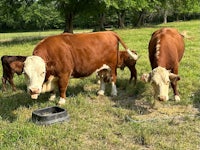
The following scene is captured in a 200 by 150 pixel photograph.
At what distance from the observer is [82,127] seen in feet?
20.4

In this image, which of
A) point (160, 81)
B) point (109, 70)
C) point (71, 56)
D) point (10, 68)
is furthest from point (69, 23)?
point (160, 81)

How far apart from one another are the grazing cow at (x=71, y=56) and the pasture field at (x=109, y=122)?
594 mm

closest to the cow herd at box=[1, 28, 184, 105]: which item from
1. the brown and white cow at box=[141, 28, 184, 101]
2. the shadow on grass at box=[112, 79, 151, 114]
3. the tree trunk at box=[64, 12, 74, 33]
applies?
the brown and white cow at box=[141, 28, 184, 101]

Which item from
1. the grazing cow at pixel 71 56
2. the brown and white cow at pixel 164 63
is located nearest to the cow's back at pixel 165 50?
the brown and white cow at pixel 164 63

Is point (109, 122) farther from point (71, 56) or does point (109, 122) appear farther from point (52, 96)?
point (52, 96)

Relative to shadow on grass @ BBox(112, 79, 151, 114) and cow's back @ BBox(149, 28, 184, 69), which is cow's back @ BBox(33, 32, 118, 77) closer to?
shadow on grass @ BBox(112, 79, 151, 114)

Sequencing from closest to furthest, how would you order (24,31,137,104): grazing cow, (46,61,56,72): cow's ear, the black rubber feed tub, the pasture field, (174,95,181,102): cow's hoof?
1. the pasture field
2. the black rubber feed tub
3. (46,61,56,72): cow's ear
4. (24,31,137,104): grazing cow
5. (174,95,181,102): cow's hoof

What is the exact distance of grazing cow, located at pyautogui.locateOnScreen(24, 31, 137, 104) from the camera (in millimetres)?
7146

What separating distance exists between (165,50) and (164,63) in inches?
14.7

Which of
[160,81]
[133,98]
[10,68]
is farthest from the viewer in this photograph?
[10,68]

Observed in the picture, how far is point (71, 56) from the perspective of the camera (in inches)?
303

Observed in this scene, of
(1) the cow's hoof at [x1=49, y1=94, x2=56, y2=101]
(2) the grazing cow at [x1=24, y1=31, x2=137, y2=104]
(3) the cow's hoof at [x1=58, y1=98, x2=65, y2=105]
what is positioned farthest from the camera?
(1) the cow's hoof at [x1=49, y1=94, x2=56, y2=101]

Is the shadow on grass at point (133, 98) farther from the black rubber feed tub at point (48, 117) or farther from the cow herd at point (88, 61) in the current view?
the black rubber feed tub at point (48, 117)

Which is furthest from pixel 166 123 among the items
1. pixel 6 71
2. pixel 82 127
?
pixel 6 71
